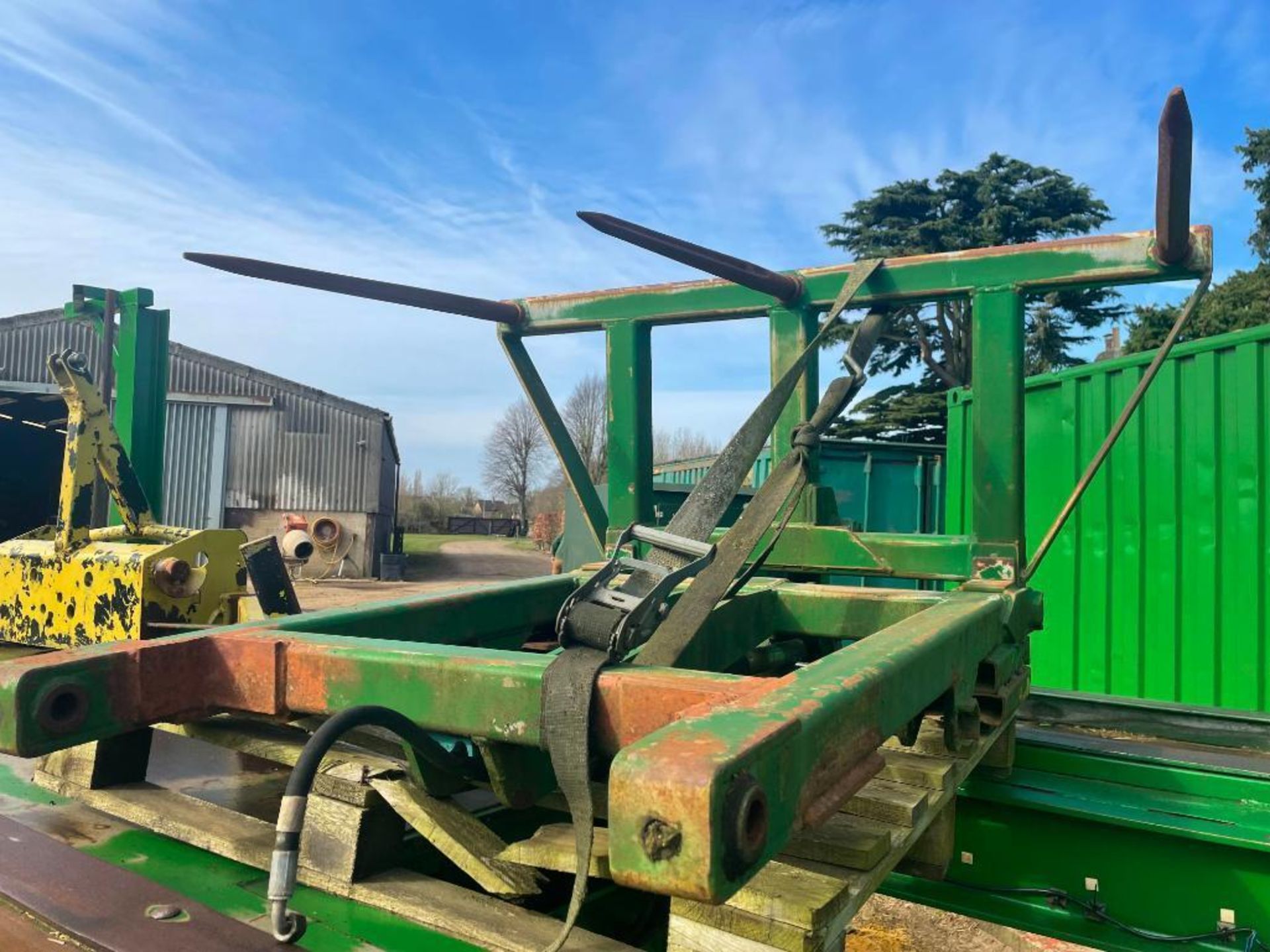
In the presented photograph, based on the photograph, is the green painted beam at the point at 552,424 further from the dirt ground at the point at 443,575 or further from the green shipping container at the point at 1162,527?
the dirt ground at the point at 443,575

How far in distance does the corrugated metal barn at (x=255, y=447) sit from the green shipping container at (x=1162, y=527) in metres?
18.3

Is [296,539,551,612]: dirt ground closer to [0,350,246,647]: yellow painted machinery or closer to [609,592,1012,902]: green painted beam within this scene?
[0,350,246,647]: yellow painted machinery

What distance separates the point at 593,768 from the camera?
1.56 meters

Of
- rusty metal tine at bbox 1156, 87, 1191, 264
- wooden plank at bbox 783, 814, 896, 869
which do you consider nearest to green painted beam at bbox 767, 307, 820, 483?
rusty metal tine at bbox 1156, 87, 1191, 264

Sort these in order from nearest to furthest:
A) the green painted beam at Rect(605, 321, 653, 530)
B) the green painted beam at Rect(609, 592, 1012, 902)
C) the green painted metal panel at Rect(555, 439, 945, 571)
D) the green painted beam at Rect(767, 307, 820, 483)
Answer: the green painted beam at Rect(609, 592, 1012, 902)
the green painted beam at Rect(767, 307, 820, 483)
the green painted beam at Rect(605, 321, 653, 530)
the green painted metal panel at Rect(555, 439, 945, 571)

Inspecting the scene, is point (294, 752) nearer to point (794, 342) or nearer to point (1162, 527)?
point (794, 342)

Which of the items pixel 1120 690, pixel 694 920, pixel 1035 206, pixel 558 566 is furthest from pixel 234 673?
pixel 1035 206

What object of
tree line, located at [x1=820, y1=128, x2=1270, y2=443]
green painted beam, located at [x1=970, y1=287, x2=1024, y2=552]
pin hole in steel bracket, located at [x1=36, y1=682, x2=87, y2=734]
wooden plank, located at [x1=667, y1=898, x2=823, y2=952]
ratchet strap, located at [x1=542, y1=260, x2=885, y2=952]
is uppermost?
tree line, located at [x1=820, y1=128, x2=1270, y2=443]

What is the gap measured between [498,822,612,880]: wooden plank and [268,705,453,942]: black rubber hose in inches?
12.3

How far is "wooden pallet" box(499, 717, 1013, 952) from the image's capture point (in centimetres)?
119

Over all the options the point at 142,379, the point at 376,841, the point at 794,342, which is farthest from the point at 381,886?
the point at 142,379

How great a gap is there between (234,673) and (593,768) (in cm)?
63

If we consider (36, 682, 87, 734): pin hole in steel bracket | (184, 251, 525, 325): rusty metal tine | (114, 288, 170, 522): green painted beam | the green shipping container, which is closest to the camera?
(36, 682, 87, 734): pin hole in steel bracket

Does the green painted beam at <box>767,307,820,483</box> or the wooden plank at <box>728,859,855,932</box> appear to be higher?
the green painted beam at <box>767,307,820,483</box>
